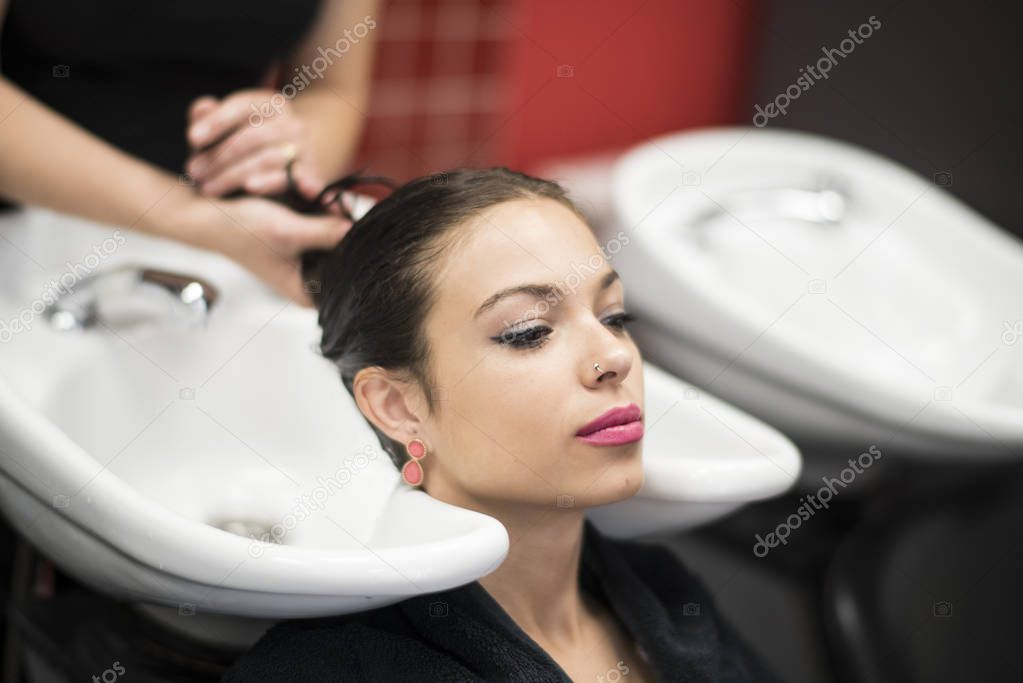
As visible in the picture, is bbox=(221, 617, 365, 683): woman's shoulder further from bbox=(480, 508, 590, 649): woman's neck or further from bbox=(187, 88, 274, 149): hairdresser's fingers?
bbox=(187, 88, 274, 149): hairdresser's fingers

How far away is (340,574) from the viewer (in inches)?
24.7

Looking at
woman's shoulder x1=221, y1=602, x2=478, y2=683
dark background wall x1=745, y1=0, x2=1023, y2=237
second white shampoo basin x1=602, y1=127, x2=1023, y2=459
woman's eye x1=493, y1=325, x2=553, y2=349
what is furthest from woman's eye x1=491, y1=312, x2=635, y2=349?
dark background wall x1=745, y1=0, x2=1023, y2=237

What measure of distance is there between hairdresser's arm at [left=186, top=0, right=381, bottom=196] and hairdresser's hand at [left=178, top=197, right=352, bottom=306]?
0.03 m

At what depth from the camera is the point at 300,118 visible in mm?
1112

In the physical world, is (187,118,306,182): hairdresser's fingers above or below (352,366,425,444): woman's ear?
above

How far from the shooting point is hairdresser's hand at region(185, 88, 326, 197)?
3.06ft

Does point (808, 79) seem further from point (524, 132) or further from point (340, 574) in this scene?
point (340, 574)

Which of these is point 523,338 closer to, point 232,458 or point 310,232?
point 310,232

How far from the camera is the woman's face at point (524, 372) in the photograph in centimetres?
71

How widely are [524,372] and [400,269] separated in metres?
0.12

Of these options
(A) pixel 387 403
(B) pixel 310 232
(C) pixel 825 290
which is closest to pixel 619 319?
(A) pixel 387 403

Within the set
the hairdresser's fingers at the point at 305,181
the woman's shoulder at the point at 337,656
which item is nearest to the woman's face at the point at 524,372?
the woman's shoulder at the point at 337,656

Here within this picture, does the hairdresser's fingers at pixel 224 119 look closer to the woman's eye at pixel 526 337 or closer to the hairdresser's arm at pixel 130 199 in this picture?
the hairdresser's arm at pixel 130 199

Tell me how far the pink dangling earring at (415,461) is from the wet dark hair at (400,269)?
11 mm
